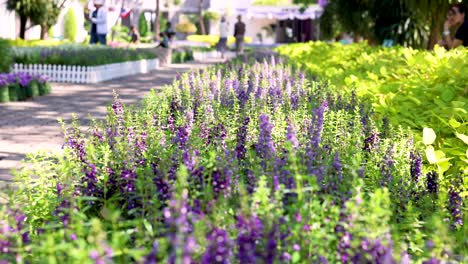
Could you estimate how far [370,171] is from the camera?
4.38m

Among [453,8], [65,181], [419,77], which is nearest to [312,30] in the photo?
[453,8]

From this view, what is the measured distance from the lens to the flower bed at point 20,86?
45.9ft

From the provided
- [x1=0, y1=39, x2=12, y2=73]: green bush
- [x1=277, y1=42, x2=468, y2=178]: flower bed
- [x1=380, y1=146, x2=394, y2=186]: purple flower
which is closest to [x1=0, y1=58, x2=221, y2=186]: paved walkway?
[x1=0, y1=39, x2=12, y2=73]: green bush

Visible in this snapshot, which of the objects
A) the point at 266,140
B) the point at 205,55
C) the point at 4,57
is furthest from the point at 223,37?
the point at 266,140

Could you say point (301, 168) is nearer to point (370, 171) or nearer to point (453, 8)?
point (370, 171)

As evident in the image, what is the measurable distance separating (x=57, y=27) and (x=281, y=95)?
42.0m

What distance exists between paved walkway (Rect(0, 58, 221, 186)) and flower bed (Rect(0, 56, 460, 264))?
195 centimetres

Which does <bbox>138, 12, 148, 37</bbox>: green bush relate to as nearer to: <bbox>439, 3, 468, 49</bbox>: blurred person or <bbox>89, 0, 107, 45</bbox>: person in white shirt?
<bbox>89, 0, 107, 45</bbox>: person in white shirt

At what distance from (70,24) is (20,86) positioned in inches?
1282

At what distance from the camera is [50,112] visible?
12594 mm

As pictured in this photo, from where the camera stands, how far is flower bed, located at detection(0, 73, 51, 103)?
13977 mm

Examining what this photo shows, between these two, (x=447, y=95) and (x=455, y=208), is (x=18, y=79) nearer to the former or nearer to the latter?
(x=447, y=95)

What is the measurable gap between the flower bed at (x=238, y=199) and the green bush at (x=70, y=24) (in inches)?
1622

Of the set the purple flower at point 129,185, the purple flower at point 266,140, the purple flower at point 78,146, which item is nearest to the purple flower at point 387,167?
the purple flower at point 266,140
